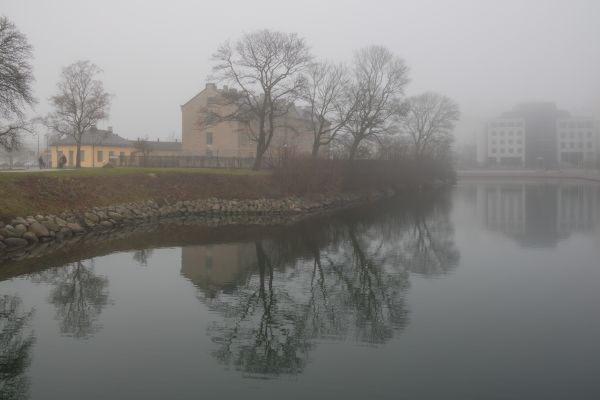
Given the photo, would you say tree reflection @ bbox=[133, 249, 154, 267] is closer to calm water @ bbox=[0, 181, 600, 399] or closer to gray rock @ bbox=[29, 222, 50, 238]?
calm water @ bbox=[0, 181, 600, 399]

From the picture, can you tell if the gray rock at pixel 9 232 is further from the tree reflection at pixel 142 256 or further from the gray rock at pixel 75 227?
the tree reflection at pixel 142 256

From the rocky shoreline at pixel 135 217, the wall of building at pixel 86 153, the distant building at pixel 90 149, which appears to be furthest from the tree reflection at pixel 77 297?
the wall of building at pixel 86 153

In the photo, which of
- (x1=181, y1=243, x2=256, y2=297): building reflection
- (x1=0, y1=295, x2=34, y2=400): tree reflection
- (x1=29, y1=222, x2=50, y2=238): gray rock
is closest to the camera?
(x1=0, y1=295, x2=34, y2=400): tree reflection

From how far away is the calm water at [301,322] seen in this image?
8.91 meters

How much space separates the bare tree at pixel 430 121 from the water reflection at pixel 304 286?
54.8m

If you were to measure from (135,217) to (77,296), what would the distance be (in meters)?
16.3

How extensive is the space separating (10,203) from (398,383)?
21040 mm

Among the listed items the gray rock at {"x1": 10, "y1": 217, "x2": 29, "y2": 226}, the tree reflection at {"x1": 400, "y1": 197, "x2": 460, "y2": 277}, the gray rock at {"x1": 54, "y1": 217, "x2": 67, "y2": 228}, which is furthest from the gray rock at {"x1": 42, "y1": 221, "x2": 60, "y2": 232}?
the tree reflection at {"x1": 400, "y1": 197, "x2": 460, "y2": 277}

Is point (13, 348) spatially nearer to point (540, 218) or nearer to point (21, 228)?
point (21, 228)

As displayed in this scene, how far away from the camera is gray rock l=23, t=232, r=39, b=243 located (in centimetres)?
2202

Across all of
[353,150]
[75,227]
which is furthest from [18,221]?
[353,150]

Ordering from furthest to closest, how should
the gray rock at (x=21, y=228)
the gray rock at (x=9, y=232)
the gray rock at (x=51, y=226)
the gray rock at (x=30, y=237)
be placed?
the gray rock at (x=51, y=226), the gray rock at (x=30, y=237), the gray rock at (x=21, y=228), the gray rock at (x=9, y=232)

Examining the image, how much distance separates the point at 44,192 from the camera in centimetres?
2677

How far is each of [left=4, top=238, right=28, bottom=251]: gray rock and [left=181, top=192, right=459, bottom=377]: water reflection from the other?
6567 mm
